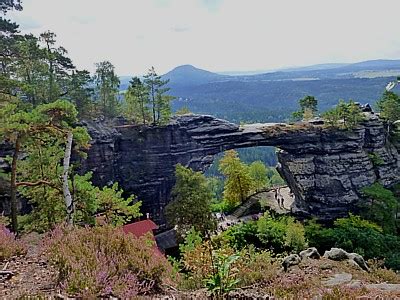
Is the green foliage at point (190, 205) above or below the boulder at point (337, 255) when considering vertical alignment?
below

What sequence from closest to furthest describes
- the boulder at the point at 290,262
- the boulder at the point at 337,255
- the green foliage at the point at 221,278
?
1. the green foliage at the point at 221,278
2. the boulder at the point at 290,262
3. the boulder at the point at 337,255

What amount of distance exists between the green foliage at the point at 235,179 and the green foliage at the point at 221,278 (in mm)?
29876

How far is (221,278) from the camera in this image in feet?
16.3

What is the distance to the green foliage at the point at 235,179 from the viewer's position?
35.3 m

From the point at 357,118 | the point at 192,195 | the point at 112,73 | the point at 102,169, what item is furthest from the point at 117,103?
the point at 357,118

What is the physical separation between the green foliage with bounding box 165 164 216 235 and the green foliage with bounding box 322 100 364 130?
1543 cm

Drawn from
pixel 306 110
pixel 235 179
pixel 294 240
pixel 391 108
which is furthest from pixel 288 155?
pixel 294 240

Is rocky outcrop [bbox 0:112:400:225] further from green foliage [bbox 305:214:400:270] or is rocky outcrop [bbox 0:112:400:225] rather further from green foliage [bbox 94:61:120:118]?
green foliage [bbox 305:214:400:270]

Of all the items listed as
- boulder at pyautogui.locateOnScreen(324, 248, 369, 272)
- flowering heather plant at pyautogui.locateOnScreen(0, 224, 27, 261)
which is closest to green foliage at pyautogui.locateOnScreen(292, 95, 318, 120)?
boulder at pyautogui.locateOnScreen(324, 248, 369, 272)

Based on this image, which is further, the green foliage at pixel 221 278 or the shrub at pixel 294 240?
the shrub at pixel 294 240

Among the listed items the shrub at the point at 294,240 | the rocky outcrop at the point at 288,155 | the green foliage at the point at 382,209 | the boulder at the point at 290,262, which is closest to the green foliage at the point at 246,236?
the shrub at the point at 294,240

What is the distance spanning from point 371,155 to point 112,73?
2204 cm

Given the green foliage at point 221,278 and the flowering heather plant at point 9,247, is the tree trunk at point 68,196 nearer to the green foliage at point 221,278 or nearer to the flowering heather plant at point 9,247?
the flowering heather plant at point 9,247

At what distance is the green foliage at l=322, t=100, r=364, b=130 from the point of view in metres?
31.3
